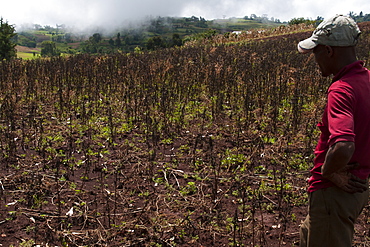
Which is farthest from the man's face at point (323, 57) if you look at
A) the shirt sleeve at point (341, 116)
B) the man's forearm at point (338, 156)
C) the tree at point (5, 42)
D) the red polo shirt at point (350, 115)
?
the tree at point (5, 42)

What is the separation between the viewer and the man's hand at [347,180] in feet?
6.97

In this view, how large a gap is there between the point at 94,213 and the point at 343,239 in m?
2.84

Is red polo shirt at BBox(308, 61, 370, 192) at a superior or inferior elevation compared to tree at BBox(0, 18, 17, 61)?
inferior

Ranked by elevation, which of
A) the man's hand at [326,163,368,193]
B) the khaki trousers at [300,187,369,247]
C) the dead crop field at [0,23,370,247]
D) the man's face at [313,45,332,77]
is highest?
the man's face at [313,45,332,77]

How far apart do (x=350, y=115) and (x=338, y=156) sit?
244mm

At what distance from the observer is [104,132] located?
6.63m

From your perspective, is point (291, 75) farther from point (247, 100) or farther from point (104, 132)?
point (104, 132)

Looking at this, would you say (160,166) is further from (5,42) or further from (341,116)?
(5,42)

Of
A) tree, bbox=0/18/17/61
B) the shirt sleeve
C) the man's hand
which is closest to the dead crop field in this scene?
the man's hand

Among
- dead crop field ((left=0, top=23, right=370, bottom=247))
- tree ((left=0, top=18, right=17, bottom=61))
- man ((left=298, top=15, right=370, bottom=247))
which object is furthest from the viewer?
tree ((left=0, top=18, right=17, bottom=61))

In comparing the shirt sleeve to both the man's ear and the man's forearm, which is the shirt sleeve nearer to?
the man's forearm

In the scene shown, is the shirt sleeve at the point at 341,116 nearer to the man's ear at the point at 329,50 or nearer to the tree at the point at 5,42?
the man's ear at the point at 329,50

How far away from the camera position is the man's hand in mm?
2123

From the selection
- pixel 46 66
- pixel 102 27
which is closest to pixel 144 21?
pixel 102 27
